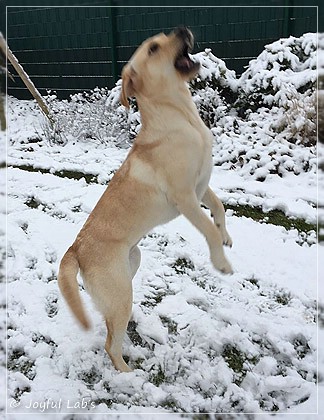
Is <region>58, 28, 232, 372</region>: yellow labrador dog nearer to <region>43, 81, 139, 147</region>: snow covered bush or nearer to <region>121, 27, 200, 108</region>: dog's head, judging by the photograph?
<region>121, 27, 200, 108</region>: dog's head

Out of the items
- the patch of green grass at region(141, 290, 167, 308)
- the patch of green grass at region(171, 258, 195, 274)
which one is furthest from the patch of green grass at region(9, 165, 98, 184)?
the patch of green grass at region(141, 290, 167, 308)

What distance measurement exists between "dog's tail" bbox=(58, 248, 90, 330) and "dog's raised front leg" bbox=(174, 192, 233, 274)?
0.63 m

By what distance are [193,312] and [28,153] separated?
4170 millimetres

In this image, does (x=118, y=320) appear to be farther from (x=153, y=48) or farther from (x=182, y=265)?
(x=153, y=48)

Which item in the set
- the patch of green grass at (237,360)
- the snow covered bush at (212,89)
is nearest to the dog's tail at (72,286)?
the patch of green grass at (237,360)

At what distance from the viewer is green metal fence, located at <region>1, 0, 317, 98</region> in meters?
6.41

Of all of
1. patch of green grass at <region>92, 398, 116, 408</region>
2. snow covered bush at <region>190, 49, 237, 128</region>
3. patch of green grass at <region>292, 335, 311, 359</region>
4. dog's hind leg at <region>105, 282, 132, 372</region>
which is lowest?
patch of green grass at <region>92, 398, 116, 408</region>

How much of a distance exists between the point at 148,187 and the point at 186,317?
100 centimetres

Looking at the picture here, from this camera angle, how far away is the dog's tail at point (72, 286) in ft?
6.52

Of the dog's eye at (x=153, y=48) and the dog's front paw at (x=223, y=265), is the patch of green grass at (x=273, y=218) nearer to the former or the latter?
the dog's front paw at (x=223, y=265)

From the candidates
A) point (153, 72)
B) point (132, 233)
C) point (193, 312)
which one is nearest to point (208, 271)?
point (193, 312)

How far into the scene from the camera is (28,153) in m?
6.12

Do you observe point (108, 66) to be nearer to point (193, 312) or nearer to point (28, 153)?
point (28, 153)

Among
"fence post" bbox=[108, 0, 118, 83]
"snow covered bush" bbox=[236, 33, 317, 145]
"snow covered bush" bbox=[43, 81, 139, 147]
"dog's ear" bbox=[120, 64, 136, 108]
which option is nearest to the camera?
"dog's ear" bbox=[120, 64, 136, 108]
